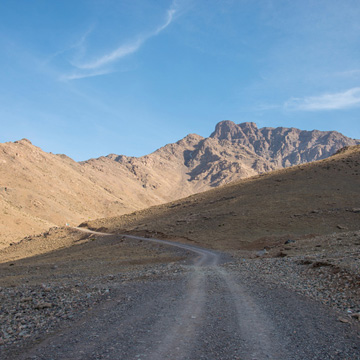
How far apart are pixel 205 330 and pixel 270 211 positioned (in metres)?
45.7

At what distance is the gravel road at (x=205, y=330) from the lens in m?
6.51

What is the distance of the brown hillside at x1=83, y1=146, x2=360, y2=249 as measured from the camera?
43.5 m

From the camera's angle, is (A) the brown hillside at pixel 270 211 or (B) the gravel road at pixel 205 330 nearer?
(B) the gravel road at pixel 205 330

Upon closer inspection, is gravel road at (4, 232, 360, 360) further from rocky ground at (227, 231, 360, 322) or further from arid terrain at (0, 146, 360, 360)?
rocky ground at (227, 231, 360, 322)

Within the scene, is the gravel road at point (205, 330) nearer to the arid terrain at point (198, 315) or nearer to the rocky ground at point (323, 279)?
the arid terrain at point (198, 315)

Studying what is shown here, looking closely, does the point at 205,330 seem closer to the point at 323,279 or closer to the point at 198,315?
the point at 198,315

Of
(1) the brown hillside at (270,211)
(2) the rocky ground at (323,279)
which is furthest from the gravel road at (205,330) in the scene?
(1) the brown hillside at (270,211)

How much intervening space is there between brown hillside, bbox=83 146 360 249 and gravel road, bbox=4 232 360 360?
29495mm

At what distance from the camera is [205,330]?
315 inches

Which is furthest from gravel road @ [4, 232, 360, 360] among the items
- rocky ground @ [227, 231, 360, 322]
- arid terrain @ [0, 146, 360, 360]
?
rocky ground @ [227, 231, 360, 322]

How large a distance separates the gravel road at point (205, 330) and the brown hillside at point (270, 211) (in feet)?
96.8

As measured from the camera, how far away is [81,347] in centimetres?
677

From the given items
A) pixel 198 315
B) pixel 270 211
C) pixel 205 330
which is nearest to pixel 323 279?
pixel 198 315

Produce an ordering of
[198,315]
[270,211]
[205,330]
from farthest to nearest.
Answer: [270,211] < [198,315] < [205,330]
